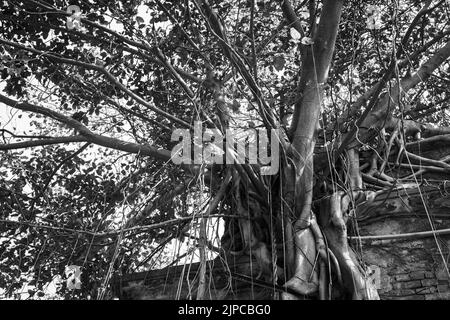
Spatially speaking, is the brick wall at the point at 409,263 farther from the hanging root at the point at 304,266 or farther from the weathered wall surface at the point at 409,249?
the hanging root at the point at 304,266

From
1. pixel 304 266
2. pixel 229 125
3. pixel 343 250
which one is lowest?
pixel 304 266

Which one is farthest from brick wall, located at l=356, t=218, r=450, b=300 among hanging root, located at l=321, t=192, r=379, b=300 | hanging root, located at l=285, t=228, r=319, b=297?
hanging root, located at l=285, t=228, r=319, b=297

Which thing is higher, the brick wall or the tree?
the tree

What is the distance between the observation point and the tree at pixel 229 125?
3.39 meters

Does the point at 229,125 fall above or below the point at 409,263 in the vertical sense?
above

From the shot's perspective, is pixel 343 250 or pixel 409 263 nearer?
pixel 343 250

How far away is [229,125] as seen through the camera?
3814mm

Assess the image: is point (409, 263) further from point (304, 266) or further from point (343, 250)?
point (304, 266)

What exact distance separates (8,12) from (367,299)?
3.37m

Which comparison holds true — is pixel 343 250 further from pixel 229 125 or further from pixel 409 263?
pixel 229 125

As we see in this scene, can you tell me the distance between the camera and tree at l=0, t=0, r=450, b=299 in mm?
3389

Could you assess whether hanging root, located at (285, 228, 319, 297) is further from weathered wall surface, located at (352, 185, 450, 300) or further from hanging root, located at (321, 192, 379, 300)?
weathered wall surface, located at (352, 185, 450, 300)

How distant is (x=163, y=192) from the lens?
Result: 4348 mm

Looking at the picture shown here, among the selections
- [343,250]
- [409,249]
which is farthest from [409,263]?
[343,250]
